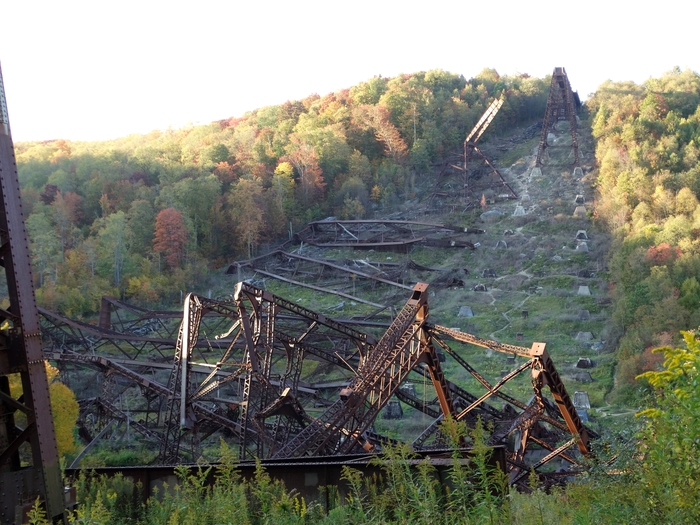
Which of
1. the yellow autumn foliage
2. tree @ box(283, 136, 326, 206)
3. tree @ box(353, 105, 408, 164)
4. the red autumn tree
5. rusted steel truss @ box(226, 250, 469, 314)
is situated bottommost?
rusted steel truss @ box(226, 250, 469, 314)

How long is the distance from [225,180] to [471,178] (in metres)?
19.6

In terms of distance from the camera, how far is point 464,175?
56031 millimetres

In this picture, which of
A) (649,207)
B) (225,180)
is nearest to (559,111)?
(649,207)

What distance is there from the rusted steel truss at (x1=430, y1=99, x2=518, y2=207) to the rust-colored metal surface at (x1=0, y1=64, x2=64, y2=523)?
4571cm

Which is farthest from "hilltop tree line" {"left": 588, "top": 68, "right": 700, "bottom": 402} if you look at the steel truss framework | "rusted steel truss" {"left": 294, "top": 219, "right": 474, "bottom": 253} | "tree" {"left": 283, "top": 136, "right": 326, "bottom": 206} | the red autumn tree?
the red autumn tree

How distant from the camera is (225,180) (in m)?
53.2

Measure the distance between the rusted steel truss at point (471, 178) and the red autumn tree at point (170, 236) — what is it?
64.1 ft

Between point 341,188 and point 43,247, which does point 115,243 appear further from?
point 341,188

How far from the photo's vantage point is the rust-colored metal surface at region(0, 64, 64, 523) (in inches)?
309

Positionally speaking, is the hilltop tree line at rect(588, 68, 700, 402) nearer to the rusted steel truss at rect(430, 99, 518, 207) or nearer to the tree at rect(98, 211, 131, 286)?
the rusted steel truss at rect(430, 99, 518, 207)

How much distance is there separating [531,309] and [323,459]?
24.2m

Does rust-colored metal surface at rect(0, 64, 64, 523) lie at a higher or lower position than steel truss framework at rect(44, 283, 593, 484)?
higher

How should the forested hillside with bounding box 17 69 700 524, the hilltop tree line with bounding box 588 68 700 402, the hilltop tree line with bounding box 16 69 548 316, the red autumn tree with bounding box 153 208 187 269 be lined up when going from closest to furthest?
the hilltop tree line with bounding box 588 68 700 402 → the forested hillside with bounding box 17 69 700 524 → the hilltop tree line with bounding box 16 69 548 316 → the red autumn tree with bounding box 153 208 187 269

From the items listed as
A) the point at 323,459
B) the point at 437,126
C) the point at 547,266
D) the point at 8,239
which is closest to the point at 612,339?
the point at 547,266
